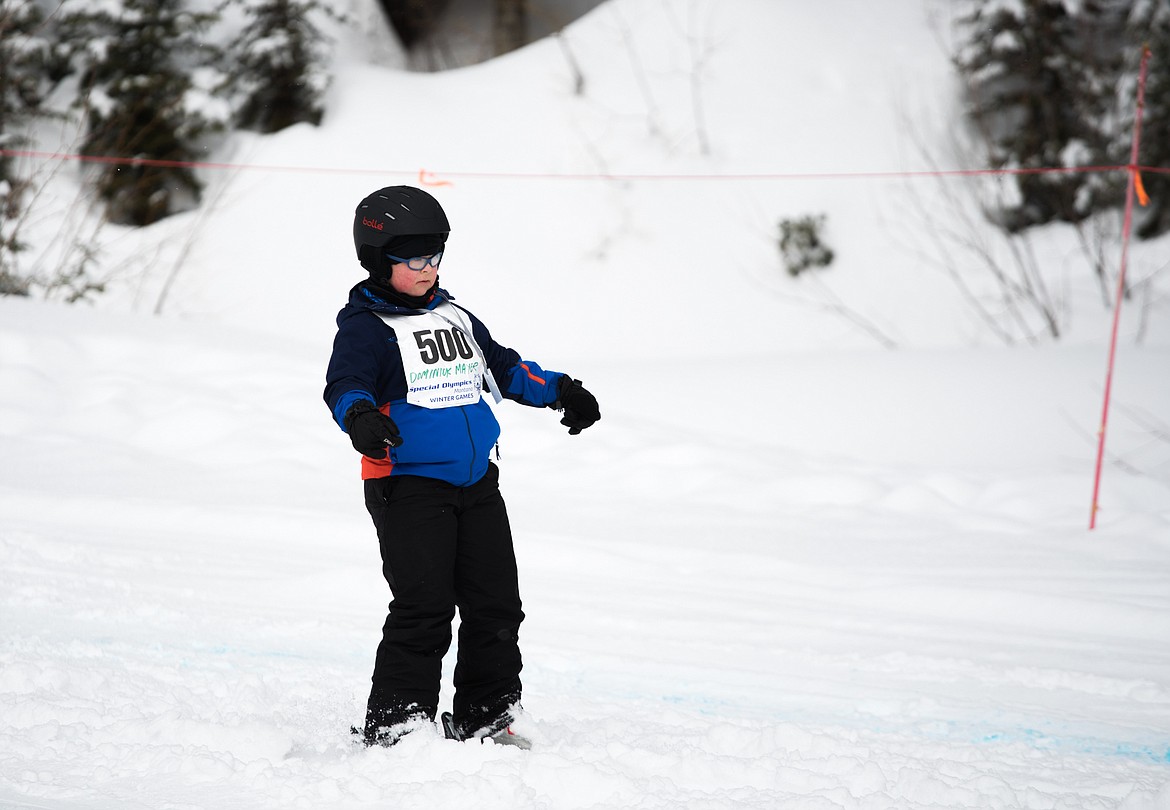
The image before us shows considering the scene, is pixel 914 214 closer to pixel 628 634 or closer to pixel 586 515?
pixel 586 515

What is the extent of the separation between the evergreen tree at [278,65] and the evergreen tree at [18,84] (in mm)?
2111

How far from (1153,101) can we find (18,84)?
1197 centimetres

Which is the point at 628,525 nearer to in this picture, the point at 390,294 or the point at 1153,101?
the point at 390,294

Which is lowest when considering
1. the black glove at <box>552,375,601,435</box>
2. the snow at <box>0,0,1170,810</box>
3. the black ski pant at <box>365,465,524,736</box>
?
the snow at <box>0,0,1170,810</box>

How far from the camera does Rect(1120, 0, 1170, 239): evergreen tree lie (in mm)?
11172

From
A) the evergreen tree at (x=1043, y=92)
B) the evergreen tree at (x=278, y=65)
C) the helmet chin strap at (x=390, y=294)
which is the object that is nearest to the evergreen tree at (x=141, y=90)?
the evergreen tree at (x=278, y=65)

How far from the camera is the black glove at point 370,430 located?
2078 millimetres

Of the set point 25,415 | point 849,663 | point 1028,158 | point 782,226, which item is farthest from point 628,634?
point 1028,158

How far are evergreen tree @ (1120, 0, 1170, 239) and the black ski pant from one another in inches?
429

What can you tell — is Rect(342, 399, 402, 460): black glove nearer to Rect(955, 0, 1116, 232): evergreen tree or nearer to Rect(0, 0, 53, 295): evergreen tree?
Rect(0, 0, 53, 295): evergreen tree

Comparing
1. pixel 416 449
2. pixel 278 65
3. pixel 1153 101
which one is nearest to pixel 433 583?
pixel 416 449

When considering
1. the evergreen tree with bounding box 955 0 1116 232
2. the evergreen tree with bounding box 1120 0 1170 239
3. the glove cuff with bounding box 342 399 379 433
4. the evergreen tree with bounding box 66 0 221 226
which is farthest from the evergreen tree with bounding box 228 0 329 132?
the glove cuff with bounding box 342 399 379 433

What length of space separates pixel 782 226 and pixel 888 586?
8501 mm

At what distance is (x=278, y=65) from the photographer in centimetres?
1233
